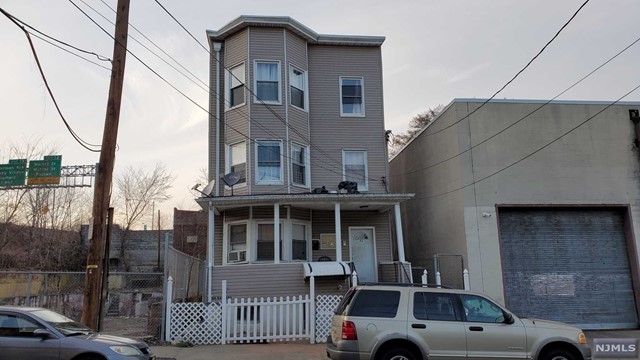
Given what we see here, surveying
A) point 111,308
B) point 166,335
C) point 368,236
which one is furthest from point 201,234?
point 166,335

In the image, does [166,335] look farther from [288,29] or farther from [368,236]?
[288,29]

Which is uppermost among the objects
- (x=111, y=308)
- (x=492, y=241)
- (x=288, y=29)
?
(x=288, y=29)

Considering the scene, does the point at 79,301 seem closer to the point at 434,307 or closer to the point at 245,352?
the point at 245,352

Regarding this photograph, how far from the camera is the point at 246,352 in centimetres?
1097

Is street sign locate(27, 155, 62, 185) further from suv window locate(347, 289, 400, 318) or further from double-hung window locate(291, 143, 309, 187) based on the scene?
suv window locate(347, 289, 400, 318)

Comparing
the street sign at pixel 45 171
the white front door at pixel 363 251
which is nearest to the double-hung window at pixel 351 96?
the white front door at pixel 363 251

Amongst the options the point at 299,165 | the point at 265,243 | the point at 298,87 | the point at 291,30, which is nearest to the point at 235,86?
the point at 298,87

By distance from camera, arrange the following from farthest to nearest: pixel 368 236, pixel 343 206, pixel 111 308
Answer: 1. pixel 111 308
2. pixel 368 236
3. pixel 343 206

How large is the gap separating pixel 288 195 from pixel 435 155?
6322 millimetres

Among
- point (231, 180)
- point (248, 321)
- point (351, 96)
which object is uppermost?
point (351, 96)

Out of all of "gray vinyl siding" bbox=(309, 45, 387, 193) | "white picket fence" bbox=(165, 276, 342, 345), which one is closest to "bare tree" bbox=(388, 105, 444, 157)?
"gray vinyl siding" bbox=(309, 45, 387, 193)

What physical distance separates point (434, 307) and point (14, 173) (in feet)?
83.0

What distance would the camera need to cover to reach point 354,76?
19.2 m

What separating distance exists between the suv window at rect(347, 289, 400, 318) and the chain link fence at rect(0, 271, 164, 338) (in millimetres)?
5301
